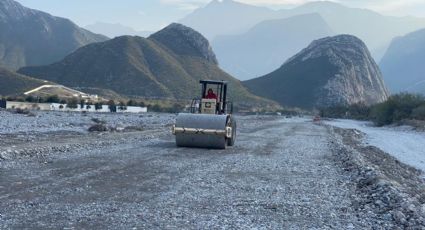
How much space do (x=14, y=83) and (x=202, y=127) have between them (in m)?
116

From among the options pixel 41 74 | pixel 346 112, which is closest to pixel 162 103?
pixel 41 74

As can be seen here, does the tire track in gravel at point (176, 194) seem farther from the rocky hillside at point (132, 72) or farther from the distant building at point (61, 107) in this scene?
the rocky hillside at point (132, 72)

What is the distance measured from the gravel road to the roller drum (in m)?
4.13

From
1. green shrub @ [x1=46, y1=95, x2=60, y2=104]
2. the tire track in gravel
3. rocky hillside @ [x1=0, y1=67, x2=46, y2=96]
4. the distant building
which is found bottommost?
the tire track in gravel

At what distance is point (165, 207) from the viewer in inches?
474

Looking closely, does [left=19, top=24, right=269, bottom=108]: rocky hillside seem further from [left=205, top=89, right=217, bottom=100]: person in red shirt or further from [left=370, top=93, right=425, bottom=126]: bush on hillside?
[left=205, top=89, right=217, bottom=100]: person in red shirt

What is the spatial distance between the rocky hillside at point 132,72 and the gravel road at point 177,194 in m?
135

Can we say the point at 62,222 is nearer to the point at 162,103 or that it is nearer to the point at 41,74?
the point at 162,103

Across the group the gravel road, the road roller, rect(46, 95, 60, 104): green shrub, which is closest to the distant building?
rect(46, 95, 60, 104): green shrub

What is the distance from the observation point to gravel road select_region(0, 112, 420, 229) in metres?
10.8

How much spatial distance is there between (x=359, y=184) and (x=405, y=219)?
537 centimetres

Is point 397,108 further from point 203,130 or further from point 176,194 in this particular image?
point 176,194

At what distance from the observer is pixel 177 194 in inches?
541

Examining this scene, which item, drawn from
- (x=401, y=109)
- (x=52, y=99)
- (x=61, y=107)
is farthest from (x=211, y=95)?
(x=52, y=99)
